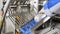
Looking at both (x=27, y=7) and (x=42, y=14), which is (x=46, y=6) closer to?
(x=42, y=14)

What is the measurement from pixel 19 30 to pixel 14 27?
26 centimetres

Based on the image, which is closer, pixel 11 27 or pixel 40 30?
pixel 40 30

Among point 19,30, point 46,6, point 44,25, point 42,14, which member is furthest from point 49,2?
point 19,30

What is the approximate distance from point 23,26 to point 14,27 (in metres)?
0.25

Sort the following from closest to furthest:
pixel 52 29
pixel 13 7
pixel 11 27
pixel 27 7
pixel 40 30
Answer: pixel 52 29
pixel 40 30
pixel 11 27
pixel 13 7
pixel 27 7

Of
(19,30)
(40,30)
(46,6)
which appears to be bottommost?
(19,30)

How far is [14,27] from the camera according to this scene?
363cm

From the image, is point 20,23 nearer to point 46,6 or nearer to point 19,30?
point 19,30

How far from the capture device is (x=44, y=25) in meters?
2.46

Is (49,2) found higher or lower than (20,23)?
higher

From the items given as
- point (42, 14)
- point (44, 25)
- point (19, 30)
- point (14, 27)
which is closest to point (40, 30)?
point (44, 25)

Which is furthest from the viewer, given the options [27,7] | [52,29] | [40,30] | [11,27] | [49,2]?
[27,7]

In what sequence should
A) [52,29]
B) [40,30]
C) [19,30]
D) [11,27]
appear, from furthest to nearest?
[11,27] < [19,30] < [40,30] < [52,29]

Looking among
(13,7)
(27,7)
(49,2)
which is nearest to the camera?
(49,2)
